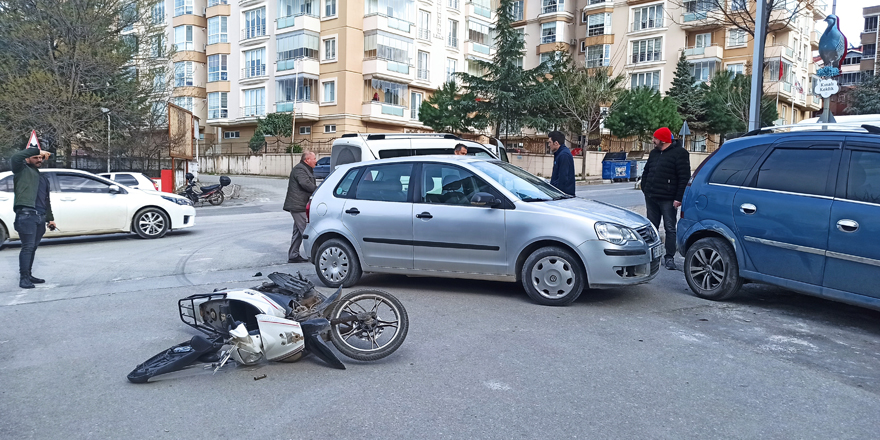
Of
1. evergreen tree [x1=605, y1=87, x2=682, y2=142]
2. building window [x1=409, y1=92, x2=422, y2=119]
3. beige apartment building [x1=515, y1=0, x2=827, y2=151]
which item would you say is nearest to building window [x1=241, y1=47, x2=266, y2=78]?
building window [x1=409, y1=92, x2=422, y2=119]

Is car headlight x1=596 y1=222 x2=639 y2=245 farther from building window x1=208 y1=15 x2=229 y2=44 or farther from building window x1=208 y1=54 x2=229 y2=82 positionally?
building window x1=208 y1=15 x2=229 y2=44

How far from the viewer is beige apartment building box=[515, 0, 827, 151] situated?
51.9 meters

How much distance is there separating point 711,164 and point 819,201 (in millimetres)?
1458

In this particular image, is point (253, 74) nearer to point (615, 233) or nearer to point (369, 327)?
point (615, 233)

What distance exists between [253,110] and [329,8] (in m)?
10.5

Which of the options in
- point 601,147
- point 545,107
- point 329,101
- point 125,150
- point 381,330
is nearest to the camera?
point 381,330

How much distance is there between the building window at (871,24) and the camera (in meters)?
72.3

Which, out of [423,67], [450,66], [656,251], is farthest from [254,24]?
[656,251]

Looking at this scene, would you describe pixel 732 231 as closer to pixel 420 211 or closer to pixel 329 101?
pixel 420 211

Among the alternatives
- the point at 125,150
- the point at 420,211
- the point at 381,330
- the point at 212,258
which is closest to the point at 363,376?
the point at 381,330

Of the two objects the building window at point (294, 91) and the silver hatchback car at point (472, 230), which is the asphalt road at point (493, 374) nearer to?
the silver hatchback car at point (472, 230)

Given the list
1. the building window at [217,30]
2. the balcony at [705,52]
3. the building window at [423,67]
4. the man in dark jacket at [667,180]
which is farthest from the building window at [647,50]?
the man in dark jacket at [667,180]

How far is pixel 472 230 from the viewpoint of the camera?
726 cm

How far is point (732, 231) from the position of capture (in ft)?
23.3
